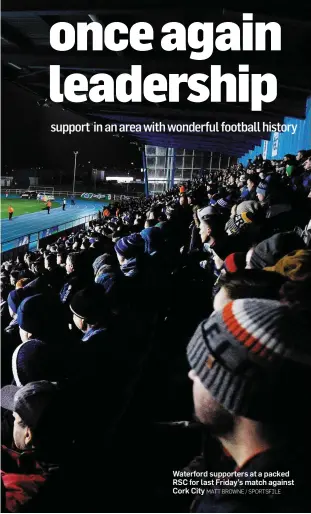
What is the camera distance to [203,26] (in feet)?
18.4

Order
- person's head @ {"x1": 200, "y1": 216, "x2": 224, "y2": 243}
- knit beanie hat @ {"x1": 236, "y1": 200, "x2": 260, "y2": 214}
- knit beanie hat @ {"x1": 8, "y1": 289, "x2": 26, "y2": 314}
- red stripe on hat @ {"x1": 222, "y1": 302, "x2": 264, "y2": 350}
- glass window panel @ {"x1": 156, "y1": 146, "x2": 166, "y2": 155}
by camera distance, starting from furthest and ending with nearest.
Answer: glass window panel @ {"x1": 156, "y1": 146, "x2": 166, "y2": 155} < knit beanie hat @ {"x1": 236, "y1": 200, "x2": 260, "y2": 214} < person's head @ {"x1": 200, "y1": 216, "x2": 224, "y2": 243} < knit beanie hat @ {"x1": 8, "y1": 289, "x2": 26, "y2": 314} < red stripe on hat @ {"x1": 222, "y1": 302, "x2": 264, "y2": 350}

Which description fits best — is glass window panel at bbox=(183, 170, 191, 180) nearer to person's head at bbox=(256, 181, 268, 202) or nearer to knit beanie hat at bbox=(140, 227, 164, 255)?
knit beanie hat at bbox=(140, 227, 164, 255)

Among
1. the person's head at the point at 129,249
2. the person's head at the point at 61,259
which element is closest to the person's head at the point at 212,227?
the person's head at the point at 129,249

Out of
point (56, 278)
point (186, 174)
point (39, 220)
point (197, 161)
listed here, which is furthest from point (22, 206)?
point (56, 278)

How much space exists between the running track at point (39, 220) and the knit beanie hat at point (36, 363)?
2628 centimetres

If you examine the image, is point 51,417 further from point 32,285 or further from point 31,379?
point 32,285

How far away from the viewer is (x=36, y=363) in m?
2.50

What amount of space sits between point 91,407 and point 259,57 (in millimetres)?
8302

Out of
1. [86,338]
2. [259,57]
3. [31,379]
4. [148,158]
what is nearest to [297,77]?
[259,57]

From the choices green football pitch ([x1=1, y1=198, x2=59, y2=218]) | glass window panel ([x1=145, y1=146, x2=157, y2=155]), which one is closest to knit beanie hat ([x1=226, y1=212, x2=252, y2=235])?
green football pitch ([x1=1, y1=198, x2=59, y2=218])

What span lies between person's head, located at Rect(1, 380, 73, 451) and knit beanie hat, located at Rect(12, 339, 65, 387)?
0.91ft

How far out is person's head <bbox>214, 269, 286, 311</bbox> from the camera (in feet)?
6.85

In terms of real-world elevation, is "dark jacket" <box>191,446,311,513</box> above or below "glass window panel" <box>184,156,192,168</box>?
below

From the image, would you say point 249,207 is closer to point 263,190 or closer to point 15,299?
point 263,190
